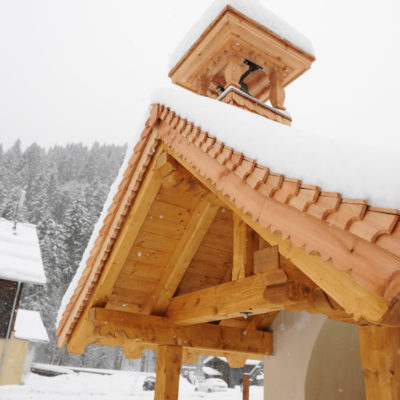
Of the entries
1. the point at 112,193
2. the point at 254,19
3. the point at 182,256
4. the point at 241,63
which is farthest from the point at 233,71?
the point at 182,256

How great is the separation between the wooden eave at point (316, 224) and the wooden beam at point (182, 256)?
41.6 inches

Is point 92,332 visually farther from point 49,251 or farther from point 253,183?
point 49,251

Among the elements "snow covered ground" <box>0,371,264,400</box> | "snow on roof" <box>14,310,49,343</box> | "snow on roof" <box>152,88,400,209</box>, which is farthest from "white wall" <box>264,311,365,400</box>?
"snow on roof" <box>14,310,49,343</box>

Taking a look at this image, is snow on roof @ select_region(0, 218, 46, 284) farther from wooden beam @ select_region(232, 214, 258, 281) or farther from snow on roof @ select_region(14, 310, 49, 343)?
wooden beam @ select_region(232, 214, 258, 281)

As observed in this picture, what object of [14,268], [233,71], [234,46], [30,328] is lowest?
[30,328]

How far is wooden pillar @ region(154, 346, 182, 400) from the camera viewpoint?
4398mm

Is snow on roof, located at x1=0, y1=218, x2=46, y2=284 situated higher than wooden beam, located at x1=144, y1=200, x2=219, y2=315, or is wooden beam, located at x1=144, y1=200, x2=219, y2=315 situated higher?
snow on roof, located at x1=0, y1=218, x2=46, y2=284

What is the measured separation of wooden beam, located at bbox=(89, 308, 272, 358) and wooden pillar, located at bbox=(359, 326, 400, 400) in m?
2.34

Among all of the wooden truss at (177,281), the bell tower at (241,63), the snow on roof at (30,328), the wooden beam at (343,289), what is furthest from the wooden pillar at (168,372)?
the snow on roof at (30,328)

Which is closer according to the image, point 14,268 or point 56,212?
point 14,268

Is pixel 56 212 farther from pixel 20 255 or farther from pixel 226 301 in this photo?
pixel 226 301

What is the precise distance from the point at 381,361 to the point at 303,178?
1.53 metres

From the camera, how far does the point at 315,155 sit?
6.17 feet

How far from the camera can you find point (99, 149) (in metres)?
55.6
